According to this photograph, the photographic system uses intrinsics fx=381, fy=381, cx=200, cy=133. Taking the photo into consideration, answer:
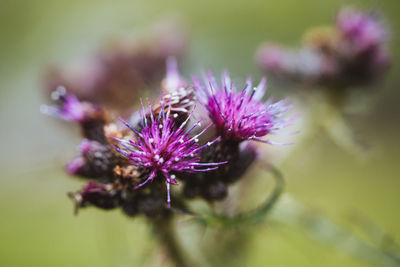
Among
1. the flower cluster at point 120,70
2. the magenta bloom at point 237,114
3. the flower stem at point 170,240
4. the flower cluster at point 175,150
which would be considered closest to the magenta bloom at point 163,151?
the flower cluster at point 175,150

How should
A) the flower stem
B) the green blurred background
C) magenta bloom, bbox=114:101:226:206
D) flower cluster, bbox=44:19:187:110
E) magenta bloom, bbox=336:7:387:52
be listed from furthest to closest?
flower cluster, bbox=44:19:187:110 → the green blurred background → magenta bloom, bbox=336:7:387:52 → the flower stem → magenta bloom, bbox=114:101:226:206

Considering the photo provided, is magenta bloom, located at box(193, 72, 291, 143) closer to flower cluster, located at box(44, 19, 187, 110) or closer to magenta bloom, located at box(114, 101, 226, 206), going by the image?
magenta bloom, located at box(114, 101, 226, 206)

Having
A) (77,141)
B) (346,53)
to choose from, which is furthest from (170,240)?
(346,53)

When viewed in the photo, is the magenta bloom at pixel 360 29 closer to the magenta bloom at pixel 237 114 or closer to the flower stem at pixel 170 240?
the magenta bloom at pixel 237 114

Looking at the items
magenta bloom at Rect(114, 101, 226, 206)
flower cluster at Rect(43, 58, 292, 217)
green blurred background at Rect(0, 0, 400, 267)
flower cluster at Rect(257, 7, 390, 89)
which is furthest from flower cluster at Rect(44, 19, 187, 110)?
magenta bloom at Rect(114, 101, 226, 206)

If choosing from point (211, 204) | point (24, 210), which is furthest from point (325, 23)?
point (211, 204)
